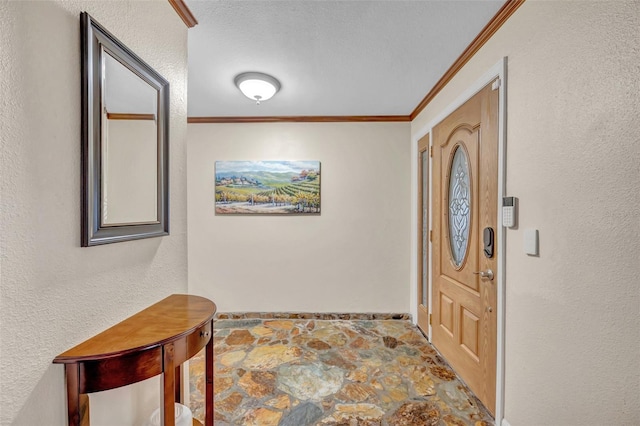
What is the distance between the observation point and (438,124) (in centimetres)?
254

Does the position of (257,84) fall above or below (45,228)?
above

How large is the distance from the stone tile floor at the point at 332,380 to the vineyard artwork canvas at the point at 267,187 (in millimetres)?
1329

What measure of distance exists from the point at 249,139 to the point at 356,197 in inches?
56.1

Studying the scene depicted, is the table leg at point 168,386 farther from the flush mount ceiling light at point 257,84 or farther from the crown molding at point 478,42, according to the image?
the crown molding at point 478,42

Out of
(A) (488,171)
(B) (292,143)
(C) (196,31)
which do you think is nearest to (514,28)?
(A) (488,171)

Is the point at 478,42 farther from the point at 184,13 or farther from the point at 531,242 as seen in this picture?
the point at 184,13

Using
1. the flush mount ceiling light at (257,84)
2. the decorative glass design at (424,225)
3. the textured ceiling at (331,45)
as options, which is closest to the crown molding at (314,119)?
the textured ceiling at (331,45)

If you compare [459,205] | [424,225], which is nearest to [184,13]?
[459,205]

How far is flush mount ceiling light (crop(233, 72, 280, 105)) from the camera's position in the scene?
228cm

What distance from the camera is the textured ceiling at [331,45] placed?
1.58 metres

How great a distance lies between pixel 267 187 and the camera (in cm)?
332

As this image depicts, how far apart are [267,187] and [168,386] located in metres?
2.46

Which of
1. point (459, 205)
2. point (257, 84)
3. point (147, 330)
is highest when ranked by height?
point (257, 84)

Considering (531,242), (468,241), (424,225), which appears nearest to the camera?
(531,242)
